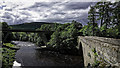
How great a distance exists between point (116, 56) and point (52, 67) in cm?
1608

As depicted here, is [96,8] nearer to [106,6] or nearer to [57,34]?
[106,6]

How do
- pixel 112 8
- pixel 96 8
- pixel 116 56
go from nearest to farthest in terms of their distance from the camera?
pixel 116 56, pixel 112 8, pixel 96 8

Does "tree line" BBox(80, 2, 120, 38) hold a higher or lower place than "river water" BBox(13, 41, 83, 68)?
higher

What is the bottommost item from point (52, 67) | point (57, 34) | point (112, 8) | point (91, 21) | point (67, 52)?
point (67, 52)

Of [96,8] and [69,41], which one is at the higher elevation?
[96,8]

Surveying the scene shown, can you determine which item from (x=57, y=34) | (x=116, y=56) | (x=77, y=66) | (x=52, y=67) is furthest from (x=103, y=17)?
(x=116, y=56)

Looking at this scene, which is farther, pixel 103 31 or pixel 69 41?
pixel 69 41

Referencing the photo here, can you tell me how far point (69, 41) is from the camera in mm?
29359

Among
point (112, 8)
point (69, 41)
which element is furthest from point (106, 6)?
point (69, 41)

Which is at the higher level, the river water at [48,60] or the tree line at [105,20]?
the tree line at [105,20]

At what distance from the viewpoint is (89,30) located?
29891 millimetres

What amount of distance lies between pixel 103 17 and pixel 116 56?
28.3m

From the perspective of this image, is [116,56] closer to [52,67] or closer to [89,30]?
[52,67]

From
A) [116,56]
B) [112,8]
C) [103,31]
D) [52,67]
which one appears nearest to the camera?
[116,56]
